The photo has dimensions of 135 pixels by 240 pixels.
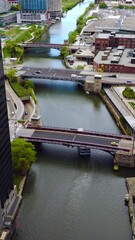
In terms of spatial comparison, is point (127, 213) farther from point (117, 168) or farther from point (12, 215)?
point (12, 215)

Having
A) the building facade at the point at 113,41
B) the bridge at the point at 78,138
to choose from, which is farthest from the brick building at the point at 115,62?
the bridge at the point at 78,138

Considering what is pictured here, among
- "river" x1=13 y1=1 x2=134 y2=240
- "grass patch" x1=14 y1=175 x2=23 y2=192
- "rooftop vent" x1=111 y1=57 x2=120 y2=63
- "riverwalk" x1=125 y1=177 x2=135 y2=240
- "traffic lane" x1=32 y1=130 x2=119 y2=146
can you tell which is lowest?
"river" x1=13 y1=1 x2=134 y2=240

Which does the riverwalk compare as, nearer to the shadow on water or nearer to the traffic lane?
the shadow on water

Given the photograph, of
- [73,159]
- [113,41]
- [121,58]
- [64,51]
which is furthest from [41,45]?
[73,159]

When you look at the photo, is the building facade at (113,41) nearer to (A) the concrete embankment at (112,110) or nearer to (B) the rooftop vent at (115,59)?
(B) the rooftop vent at (115,59)

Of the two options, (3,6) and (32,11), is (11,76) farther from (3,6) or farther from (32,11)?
(3,6)

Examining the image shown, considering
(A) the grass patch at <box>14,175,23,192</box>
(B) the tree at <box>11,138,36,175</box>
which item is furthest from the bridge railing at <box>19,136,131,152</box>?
(A) the grass patch at <box>14,175,23,192</box>
